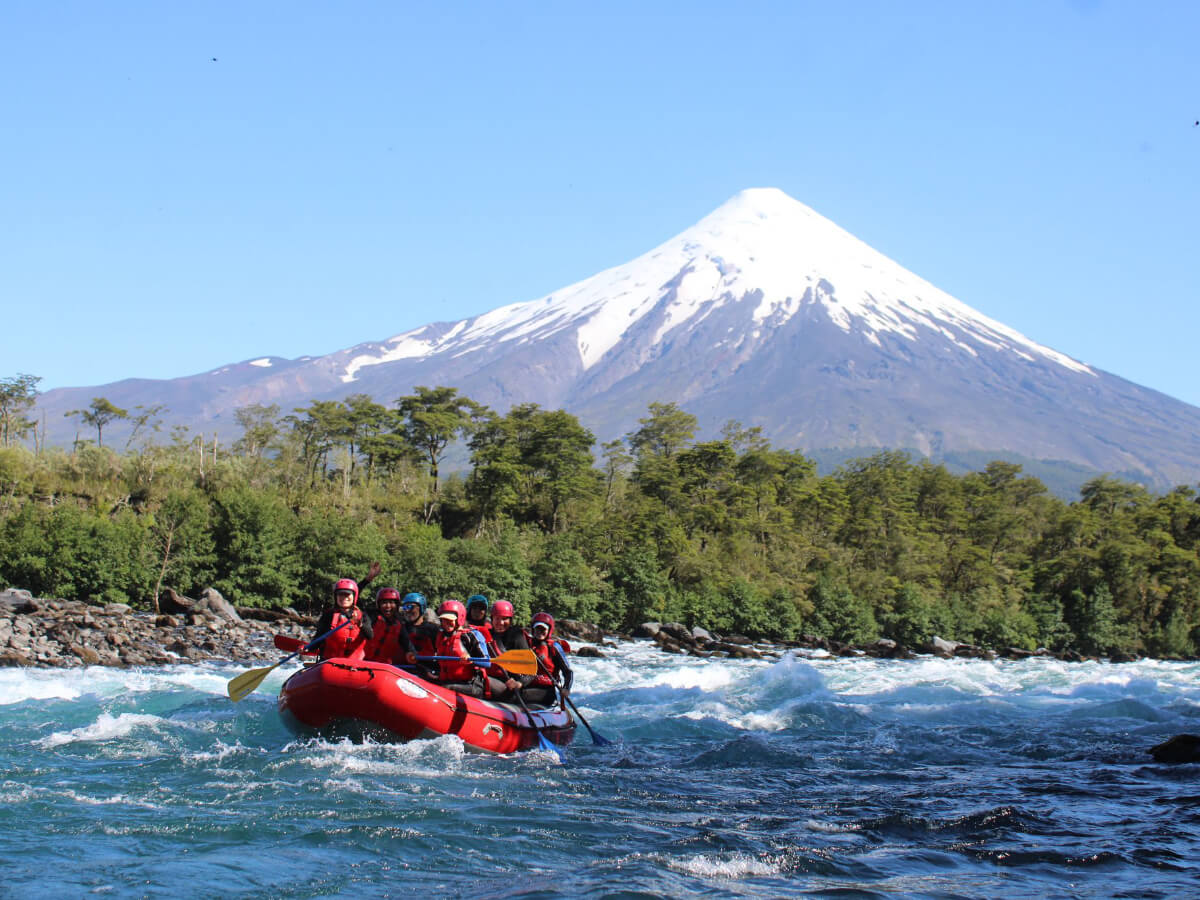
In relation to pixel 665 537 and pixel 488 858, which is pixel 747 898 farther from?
pixel 665 537

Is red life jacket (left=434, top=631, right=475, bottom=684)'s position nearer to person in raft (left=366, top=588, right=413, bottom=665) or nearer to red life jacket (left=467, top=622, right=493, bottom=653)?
red life jacket (left=467, top=622, right=493, bottom=653)

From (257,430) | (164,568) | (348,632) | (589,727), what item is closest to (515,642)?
(589,727)

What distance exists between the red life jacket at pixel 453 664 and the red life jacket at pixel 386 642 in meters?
0.59

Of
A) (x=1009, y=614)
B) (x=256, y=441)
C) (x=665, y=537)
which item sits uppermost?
(x=256, y=441)

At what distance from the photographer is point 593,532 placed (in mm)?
49094

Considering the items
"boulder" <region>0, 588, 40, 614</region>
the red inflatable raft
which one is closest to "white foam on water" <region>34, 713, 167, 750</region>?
the red inflatable raft

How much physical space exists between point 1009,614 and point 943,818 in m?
46.7

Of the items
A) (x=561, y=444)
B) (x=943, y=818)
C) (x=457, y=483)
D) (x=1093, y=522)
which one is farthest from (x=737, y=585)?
(x=943, y=818)

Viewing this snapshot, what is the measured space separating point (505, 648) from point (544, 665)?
83 centimetres

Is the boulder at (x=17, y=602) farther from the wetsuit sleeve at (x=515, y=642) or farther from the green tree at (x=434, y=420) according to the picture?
the green tree at (x=434, y=420)

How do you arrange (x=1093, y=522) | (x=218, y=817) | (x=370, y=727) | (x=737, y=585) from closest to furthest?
(x=218, y=817), (x=370, y=727), (x=737, y=585), (x=1093, y=522)

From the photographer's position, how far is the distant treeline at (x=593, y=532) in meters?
37.6

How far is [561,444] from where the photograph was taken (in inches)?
2174

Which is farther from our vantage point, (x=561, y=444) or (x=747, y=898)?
(x=561, y=444)
